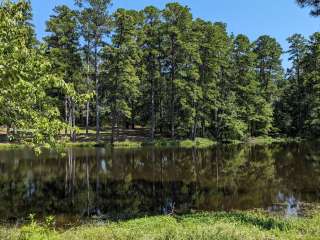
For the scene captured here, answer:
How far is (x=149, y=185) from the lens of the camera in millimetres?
24219

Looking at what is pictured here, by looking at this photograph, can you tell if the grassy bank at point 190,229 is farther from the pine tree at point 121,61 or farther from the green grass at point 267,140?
the green grass at point 267,140

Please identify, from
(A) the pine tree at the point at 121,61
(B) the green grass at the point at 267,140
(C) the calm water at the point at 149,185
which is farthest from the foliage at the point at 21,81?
(B) the green grass at the point at 267,140

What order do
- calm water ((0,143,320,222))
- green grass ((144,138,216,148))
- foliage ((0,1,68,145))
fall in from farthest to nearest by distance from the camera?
green grass ((144,138,216,148)) < calm water ((0,143,320,222)) < foliage ((0,1,68,145))

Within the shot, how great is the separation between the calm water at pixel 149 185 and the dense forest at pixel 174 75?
612 inches

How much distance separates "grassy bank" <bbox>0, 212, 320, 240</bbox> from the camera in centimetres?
1066

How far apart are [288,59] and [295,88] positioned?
7005 mm

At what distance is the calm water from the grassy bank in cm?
265

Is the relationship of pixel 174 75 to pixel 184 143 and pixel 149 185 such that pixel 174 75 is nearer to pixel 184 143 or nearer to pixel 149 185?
pixel 184 143

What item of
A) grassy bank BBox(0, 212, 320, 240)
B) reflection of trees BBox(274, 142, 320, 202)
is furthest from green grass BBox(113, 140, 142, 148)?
grassy bank BBox(0, 212, 320, 240)

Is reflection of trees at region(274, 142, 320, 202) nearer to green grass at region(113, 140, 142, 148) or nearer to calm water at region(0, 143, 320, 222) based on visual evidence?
calm water at region(0, 143, 320, 222)

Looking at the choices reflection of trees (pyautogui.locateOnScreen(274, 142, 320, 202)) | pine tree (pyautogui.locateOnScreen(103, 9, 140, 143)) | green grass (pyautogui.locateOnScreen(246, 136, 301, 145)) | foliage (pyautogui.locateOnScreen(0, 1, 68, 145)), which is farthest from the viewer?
green grass (pyautogui.locateOnScreen(246, 136, 301, 145))

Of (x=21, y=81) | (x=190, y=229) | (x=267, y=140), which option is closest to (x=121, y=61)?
(x=267, y=140)

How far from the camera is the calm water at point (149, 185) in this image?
1831 cm

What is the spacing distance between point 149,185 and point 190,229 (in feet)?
40.6
